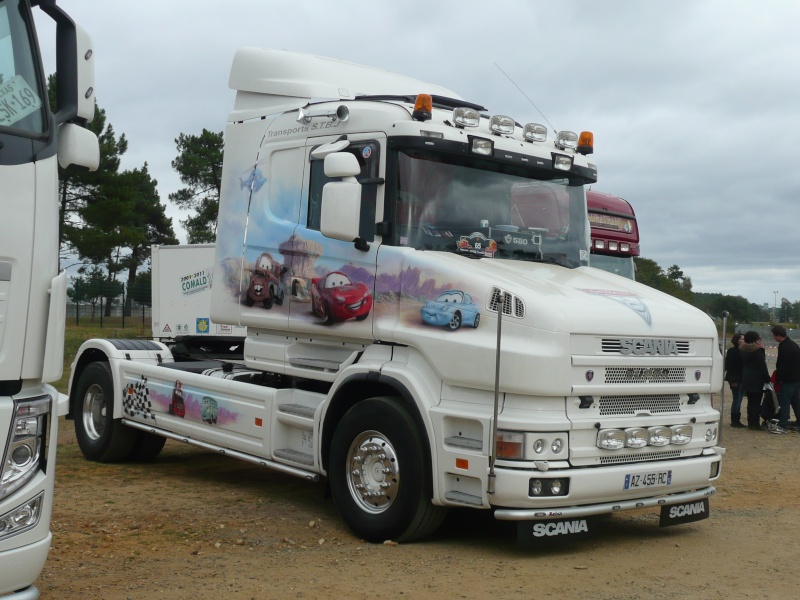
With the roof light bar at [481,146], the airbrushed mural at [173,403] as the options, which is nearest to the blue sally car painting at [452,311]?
the roof light bar at [481,146]

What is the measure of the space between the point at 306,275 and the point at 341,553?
2331 millimetres

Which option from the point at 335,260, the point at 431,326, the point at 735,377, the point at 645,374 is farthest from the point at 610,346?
the point at 735,377

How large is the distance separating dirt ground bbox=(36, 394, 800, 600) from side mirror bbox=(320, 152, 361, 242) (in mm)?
2372

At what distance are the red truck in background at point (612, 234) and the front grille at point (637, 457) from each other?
297 inches

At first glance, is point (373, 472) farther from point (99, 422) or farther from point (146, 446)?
point (99, 422)

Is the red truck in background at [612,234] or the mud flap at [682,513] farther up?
the red truck in background at [612,234]

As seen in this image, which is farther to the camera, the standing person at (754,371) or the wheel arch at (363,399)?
the standing person at (754,371)

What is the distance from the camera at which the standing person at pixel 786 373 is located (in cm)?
1597

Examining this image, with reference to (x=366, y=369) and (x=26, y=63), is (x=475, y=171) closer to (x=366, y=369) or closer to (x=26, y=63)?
(x=366, y=369)

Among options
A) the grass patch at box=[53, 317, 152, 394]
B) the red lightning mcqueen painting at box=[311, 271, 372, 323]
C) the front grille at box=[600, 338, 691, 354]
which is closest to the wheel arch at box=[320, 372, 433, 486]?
the red lightning mcqueen painting at box=[311, 271, 372, 323]

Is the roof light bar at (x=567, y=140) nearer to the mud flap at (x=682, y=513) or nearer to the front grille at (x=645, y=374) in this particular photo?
the front grille at (x=645, y=374)

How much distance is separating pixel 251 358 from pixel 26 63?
4.39 meters

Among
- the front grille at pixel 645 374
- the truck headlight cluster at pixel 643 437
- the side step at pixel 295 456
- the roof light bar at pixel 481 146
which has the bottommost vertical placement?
the side step at pixel 295 456

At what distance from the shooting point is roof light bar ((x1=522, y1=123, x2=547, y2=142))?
26.8ft
